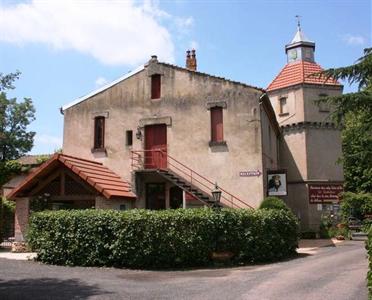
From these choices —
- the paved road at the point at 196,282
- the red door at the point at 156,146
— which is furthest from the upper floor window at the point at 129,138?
the paved road at the point at 196,282

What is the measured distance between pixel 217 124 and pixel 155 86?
13.0 feet

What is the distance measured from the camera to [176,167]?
23.1m

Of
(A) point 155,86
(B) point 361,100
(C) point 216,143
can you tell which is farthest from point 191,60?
(B) point 361,100

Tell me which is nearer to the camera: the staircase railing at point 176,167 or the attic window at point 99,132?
the staircase railing at point 176,167

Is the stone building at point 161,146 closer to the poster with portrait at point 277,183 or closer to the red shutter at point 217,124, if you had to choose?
the red shutter at point 217,124

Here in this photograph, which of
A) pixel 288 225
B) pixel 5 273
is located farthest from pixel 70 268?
pixel 288 225

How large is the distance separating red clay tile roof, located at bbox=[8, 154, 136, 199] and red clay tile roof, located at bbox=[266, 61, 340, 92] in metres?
14.2

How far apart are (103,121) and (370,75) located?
1556cm

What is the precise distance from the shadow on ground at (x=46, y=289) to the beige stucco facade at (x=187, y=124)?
11466 millimetres

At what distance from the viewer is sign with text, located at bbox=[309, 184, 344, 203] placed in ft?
92.8

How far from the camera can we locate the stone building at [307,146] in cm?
2842

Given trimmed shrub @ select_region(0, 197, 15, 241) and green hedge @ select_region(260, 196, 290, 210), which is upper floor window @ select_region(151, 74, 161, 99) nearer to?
green hedge @ select_region(260, 196, 290, 210)

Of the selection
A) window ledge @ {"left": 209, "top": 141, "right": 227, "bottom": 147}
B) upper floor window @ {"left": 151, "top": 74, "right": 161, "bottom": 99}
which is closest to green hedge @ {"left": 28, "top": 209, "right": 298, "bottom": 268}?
window ledge @ {"left": 209, "top": 141, "right": 227, "bottom": 147}

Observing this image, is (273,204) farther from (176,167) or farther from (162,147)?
(162,147)
